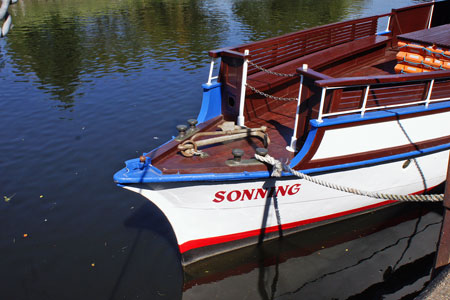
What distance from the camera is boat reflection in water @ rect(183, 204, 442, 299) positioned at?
293 inches

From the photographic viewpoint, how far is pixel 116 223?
9406 mm

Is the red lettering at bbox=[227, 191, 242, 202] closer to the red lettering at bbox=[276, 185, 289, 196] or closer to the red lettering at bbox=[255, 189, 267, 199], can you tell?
the red lettering at bbox=[255, 189, 267, 199]

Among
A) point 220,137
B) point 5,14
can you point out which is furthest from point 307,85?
point 5,14

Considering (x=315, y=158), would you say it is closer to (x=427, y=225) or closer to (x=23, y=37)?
(x=427, y=225)

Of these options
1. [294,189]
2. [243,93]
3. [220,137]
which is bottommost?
[294,189]

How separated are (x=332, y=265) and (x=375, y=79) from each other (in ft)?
12.6

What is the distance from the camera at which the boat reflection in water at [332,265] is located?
7.45 meters

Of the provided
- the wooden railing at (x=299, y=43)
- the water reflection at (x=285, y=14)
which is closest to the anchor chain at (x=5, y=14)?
the wooden railing at (x=299, y=43)

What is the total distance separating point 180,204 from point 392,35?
10.7m

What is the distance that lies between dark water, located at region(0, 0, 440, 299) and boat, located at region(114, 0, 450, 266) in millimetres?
633

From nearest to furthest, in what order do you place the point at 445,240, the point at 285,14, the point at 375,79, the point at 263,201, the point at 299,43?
the point at 445,240, the point at 375,79, the point at 263,201, the point at 299,43, the point at 285,14

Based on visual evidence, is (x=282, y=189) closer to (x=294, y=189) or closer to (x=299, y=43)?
(x=294, y=189)

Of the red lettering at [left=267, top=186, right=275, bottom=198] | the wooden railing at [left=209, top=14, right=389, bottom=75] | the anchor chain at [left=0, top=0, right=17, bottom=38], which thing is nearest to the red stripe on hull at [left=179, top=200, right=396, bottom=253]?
the red lettering at [left=267, top=186, right=275, bottom=198]

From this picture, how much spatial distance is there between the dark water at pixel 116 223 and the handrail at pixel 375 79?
3.64 meters
